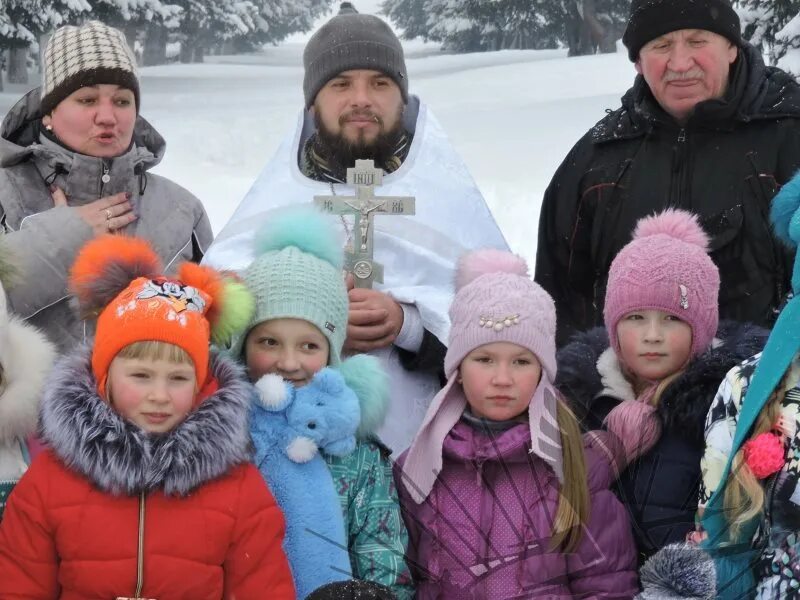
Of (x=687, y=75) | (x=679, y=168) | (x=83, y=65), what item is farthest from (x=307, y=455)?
(x=687, y=75)

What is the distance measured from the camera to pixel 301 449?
3287mm

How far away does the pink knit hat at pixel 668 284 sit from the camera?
3.64 metres

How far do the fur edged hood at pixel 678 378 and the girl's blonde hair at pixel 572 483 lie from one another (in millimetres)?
304

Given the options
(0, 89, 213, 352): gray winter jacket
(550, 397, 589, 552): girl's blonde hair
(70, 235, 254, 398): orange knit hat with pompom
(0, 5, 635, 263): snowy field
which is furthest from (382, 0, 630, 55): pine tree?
(70, 235, 254, 398): orange knit hat with pompom

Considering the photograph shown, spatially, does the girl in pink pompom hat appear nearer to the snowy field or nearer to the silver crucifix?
the silver crucifix

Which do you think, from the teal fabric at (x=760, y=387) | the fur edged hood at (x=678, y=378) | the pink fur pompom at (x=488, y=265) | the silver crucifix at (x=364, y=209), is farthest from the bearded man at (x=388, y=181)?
the teal fabric at (x=760, y=387)

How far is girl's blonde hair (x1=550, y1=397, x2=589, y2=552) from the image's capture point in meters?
2.97

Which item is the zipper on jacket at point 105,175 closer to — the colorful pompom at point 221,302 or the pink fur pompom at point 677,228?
the colorful pompom at point 221,302

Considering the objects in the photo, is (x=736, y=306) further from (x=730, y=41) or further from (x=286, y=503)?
(x=286, y=503)

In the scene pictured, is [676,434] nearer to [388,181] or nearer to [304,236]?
[304,236]

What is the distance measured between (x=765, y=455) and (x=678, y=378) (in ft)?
2.31

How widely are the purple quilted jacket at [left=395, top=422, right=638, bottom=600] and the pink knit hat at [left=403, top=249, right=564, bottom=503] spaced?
0.04m

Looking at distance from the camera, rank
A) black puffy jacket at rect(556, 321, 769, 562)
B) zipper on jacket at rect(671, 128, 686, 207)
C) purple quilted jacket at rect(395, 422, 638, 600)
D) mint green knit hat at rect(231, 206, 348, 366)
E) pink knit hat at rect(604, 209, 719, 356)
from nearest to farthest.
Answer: purple quilted jacket at rect(395, 422, 638, 600), black puffy jacket at rect(556, 321, 769, 562), mint green knit hat at rect(231, 206, 348, 366), pink knit hat at rect(604, 209, 719, 356), zipper on jacket at rect(671, 128, 686, 207)

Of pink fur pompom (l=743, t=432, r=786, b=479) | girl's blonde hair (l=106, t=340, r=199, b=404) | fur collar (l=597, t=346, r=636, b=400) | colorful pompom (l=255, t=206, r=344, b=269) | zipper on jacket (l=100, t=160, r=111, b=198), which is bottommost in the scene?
fur collar (l=597, t=346, r=636, b=400)
